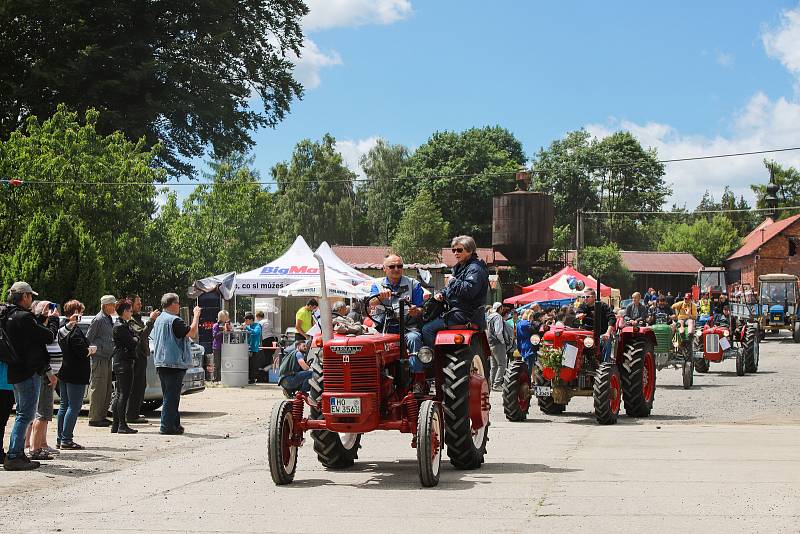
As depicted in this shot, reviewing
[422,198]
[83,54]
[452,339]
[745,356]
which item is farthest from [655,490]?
[422,198]

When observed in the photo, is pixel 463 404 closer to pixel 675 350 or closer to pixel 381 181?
pixel 675 350

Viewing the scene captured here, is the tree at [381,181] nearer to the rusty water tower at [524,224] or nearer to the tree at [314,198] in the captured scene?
the tree at [314,198]

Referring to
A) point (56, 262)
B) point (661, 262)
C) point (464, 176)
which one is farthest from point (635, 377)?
point (661, 262)

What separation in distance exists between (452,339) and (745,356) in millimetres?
20345

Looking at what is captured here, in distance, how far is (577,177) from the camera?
9762 cm

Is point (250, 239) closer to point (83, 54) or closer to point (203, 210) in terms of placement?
point (203, 210)

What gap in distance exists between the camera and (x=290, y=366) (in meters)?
17.4

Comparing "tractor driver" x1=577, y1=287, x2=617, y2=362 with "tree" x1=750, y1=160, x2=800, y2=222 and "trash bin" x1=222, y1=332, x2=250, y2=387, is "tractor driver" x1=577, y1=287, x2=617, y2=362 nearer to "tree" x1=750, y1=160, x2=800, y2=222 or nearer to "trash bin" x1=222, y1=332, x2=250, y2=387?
"trash bin" x1=222, y1=332, x2=250, y2=387

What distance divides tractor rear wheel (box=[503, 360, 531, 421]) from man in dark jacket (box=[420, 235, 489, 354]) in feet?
18.2

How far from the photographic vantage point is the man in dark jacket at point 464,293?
11.1 meters

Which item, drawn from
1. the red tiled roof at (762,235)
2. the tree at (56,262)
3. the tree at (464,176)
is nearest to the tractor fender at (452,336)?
the tree at (56,262)

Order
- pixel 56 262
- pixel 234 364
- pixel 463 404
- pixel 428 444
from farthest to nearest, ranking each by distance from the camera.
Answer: pixel 56 262 → pixel 234 364 → pixel 463 404 → pixel 428 444

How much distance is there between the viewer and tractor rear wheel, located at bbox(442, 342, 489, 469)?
1063cm

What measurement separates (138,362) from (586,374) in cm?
658
